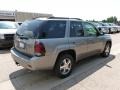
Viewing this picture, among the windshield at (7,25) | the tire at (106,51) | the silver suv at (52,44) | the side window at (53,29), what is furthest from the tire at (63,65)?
the windshield at (7,25)

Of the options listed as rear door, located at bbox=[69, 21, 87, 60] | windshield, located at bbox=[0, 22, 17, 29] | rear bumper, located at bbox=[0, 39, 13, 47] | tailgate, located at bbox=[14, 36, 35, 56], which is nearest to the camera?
tailgate, located at bbox=[14, 36, 35, 56]

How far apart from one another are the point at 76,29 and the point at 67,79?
65.8 inches

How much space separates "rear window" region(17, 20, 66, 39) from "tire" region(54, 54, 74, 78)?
2.14 ft

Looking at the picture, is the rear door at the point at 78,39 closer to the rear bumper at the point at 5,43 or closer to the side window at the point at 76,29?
the side window at the point at 76,29

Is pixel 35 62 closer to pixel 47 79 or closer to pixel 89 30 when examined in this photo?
pixel 47 79

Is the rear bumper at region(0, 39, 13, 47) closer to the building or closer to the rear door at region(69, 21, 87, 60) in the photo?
the rear door at region(69, 21, 87, 60)

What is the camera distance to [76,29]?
5391mm

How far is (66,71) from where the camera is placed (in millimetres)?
4988

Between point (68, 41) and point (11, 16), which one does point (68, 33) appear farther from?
point (11, 16)

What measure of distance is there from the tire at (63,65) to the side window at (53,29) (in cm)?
65

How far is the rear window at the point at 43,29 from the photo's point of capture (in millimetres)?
4280

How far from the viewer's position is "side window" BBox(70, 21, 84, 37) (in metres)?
5.18

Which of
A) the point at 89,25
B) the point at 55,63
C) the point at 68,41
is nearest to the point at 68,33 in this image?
the point at 68,41

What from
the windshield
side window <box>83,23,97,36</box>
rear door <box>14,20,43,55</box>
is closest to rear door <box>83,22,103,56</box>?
side window <box>83,23,97,36</box>
